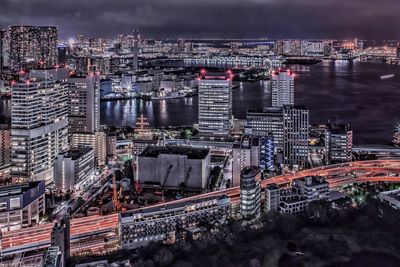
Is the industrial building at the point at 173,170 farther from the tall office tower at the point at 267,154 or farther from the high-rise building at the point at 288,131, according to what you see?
the high-rise building at the point at 288,131

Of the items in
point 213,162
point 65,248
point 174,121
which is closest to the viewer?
point 65,248

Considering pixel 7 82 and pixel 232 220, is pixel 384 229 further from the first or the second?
pixel 7 82

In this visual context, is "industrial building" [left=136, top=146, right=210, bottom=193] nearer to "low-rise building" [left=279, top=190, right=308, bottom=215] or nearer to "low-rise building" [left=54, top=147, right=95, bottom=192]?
"low-rise building" [left=54, top=147, right=95, bottom=192]

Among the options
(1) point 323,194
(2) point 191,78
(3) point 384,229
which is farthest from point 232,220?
(2) point 191,78

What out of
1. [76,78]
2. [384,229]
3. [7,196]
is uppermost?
[76,78]

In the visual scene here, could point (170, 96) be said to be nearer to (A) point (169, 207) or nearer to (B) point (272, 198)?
(B) point (272, 198)

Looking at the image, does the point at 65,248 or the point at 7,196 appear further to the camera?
the point at 7,196

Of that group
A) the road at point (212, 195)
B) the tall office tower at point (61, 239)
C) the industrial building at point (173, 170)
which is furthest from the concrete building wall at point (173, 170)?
the tall office tower at point (61, 239)
